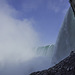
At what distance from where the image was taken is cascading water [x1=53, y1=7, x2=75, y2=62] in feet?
111

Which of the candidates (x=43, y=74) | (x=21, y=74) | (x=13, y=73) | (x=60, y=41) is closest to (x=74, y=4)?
(x=43, y=74)

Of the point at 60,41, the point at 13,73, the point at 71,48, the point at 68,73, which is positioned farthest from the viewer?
the point at 13,73

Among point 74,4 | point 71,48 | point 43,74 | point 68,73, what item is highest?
point 71,48

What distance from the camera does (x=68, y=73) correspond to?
8.85 meters

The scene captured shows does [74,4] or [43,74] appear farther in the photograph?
[43,74]

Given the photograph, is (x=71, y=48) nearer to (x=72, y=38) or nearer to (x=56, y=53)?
(x=72, y=38)

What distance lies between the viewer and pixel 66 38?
115 ft

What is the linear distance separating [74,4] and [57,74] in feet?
15.8

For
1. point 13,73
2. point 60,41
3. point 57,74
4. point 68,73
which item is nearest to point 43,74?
point 57,74

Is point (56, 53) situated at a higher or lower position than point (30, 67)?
lower

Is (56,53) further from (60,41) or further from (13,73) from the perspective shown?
(13,73)

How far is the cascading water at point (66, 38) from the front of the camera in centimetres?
3369

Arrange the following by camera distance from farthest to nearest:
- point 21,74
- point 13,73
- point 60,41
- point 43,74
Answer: point 13,73, point 21,74, point 60,41, point 43,74

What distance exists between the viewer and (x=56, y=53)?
37969mm
